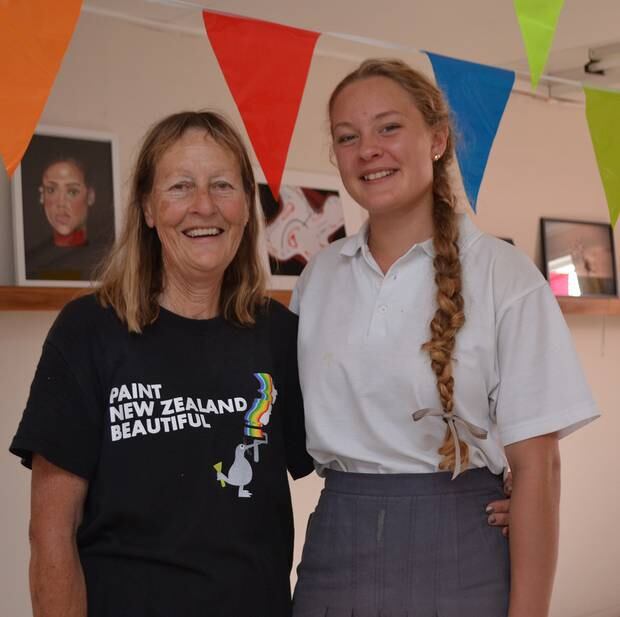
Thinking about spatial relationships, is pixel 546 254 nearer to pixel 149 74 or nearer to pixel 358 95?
pixel 149 74

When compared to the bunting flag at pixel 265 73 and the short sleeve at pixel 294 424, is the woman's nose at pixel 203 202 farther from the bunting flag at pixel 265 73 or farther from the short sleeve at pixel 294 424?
the bunting flag at pixel 265 73

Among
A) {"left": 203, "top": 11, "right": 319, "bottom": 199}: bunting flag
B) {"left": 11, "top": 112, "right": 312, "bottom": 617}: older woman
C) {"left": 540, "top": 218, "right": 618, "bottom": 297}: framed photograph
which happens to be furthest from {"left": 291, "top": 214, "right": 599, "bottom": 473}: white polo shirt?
{"left": 540, "top": 218, "right": 618, "bottom": 297}: framed photograph

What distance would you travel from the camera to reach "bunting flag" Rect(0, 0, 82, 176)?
1.81m

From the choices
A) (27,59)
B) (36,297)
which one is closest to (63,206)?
(36,297)

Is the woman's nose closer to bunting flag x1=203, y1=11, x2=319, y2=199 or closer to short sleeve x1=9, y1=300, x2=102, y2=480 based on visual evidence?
short sleeve x1=9, y1=300, x2=102, y2=480

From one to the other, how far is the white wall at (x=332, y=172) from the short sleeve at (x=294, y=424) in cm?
134

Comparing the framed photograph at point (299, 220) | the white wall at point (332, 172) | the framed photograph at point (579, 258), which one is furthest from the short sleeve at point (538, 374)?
the framed photograph at point (579, 258)

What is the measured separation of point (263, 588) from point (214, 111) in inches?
32.3

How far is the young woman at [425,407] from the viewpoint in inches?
65.4

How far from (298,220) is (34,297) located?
113 cm

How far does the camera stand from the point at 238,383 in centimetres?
168

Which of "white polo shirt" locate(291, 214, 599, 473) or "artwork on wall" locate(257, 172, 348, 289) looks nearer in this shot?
"white polo shirt" locate(291, 214, 599, 473)

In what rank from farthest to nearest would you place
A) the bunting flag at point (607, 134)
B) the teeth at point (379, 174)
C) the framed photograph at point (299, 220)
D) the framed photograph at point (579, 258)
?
the framed photograph at point (579, 258)
the framed photograph at point (299, 220)
the bunting flag at point (607, 134)
the teeth at point (379, 174)

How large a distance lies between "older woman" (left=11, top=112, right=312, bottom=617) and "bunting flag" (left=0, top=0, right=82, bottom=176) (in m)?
0.23
